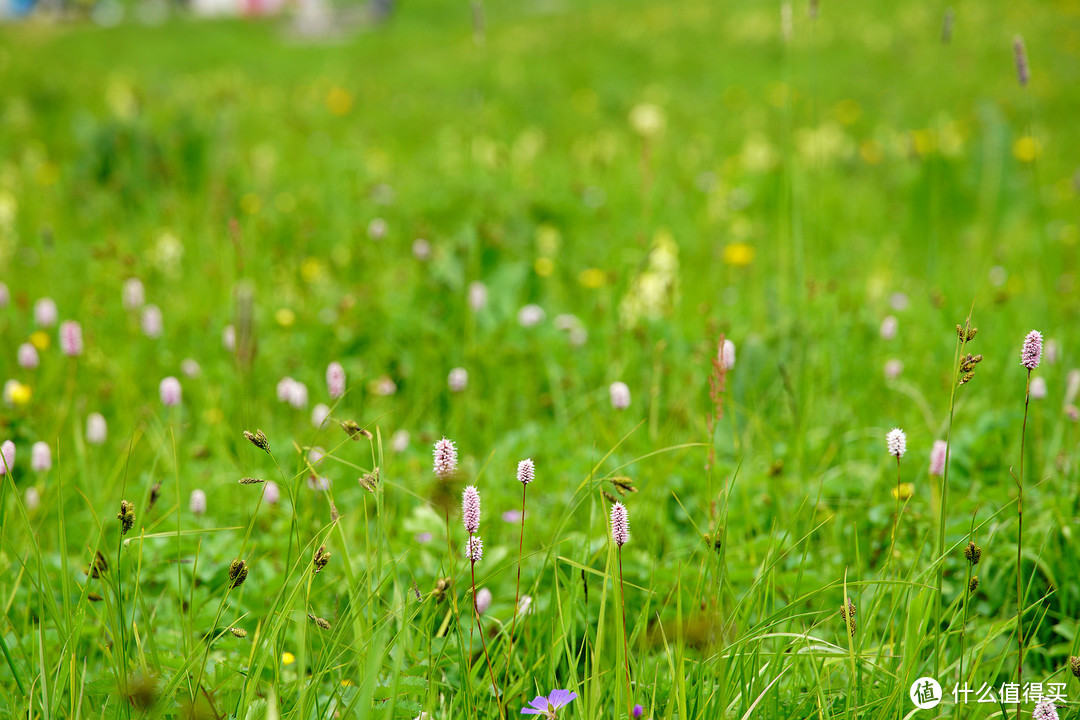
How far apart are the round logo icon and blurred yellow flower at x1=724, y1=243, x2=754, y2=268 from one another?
2.51 m

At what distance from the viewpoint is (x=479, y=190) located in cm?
423

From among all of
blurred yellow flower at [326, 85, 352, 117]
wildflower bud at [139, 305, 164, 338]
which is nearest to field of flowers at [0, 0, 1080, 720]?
wildflower bud at [139, 305, 164, 338]

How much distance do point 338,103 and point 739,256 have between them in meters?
4.83

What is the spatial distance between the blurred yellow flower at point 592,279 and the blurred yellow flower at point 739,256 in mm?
590

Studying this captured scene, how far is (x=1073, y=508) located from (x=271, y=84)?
362 inches

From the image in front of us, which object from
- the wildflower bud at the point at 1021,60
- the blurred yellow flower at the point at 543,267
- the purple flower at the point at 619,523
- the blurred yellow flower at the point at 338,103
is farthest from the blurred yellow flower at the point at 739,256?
the blurred yellow flower at the point at 338,103

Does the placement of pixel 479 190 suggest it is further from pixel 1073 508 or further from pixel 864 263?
pixel 1073 508

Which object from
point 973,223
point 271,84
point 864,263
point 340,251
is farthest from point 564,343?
point 271,84

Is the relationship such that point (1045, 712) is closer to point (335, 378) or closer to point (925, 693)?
point (925, 693)

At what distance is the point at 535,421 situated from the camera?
2361 mm

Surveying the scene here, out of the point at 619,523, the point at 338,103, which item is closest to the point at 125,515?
the point at 619,523

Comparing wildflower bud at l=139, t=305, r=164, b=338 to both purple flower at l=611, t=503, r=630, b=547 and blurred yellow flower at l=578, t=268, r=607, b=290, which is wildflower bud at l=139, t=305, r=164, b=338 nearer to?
blurred yellow flower at l=578, t=268, r=607, b=290

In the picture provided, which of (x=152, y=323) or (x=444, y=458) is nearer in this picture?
(x=444, y=458)

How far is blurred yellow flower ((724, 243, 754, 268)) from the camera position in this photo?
345cm
